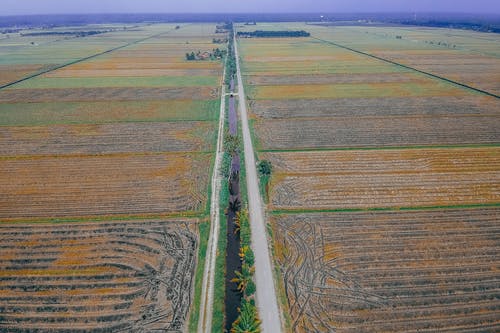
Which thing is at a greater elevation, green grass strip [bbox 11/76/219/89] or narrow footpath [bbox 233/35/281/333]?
green grass strip [bbox 11/76/219/89]

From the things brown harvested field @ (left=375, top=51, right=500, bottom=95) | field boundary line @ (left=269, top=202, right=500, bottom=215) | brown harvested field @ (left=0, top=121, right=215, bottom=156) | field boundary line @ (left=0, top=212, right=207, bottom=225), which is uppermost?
brown harvested field @ (left=375, top=51, right=500, bottom=95)

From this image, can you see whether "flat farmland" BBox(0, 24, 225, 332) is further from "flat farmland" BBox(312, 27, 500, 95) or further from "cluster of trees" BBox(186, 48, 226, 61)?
"flat farmland" BBox(312, 27, 500, 95)

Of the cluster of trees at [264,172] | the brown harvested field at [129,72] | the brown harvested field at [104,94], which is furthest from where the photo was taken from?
the brown harvested field at [129,72]

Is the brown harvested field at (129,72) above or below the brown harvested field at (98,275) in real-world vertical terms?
above

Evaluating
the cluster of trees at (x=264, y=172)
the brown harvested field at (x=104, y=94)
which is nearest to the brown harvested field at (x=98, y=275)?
the cluster of trees at (x=264, y=172)

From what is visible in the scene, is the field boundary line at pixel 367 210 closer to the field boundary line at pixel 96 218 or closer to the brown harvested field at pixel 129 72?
the field boundary line at pixel 96 218

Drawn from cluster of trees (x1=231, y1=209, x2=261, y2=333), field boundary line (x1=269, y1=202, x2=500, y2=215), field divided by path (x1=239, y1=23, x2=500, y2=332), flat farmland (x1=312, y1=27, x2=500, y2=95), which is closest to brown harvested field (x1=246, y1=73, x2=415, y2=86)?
field divided by path (x1=239, y1=23, x2=500, y2=332)
